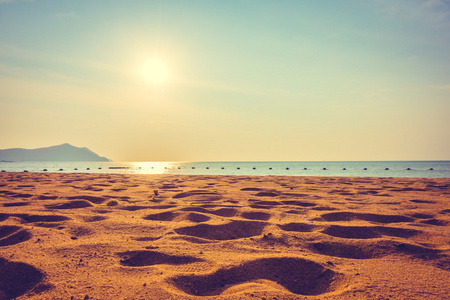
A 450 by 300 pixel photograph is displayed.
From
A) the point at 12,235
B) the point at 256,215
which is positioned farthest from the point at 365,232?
the point at 12,235

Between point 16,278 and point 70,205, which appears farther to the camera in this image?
point 70,205

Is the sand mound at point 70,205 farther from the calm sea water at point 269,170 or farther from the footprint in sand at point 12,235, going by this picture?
the calm sea water at point 269,170

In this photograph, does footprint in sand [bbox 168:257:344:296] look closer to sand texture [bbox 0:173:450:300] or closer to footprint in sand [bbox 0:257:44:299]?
sand texture [bbox 0:173:450:300]

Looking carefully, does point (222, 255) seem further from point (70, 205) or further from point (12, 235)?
point (70, 205)

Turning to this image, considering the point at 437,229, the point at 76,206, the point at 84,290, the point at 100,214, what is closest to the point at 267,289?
the point at 84,290

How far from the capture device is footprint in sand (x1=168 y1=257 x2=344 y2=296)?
172cm

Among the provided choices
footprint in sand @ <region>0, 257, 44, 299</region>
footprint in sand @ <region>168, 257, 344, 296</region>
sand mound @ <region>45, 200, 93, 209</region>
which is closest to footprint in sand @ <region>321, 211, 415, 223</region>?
footprint in sand @ <region>168, 257, 344, 296</region>

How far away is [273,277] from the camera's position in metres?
1.88

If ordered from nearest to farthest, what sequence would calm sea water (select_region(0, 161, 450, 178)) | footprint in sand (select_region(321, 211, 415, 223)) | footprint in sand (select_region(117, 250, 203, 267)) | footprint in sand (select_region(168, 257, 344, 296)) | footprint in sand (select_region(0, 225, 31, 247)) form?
footprint in sand (select_region(168, 257, 344, 296)), footprint in sand (select_region(117, 250, 203, 267)), footprint in sand (select_region(0, 225, 31, 247)), footprint in sand (select_region(321, 211, 415, 223)), calm sea water (select_region(0, 161, 450, 178))

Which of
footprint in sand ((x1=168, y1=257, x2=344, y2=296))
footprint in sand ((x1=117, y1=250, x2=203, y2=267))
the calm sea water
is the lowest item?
the calm sea water

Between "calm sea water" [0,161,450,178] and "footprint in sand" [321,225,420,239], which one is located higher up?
"footprint in sand" [321,225,420,239]

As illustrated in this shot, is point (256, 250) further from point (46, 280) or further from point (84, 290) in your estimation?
point (46, 280)

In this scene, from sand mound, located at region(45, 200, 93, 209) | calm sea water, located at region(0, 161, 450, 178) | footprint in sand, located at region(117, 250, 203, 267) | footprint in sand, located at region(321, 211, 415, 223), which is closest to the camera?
footprint in sand, located at region(117, 250, 203, 267)

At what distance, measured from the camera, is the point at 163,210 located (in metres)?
4.14
